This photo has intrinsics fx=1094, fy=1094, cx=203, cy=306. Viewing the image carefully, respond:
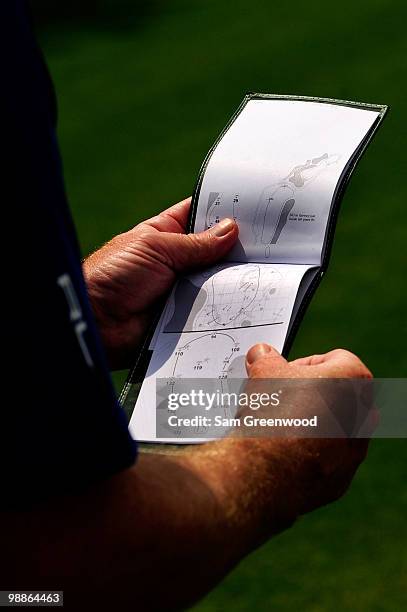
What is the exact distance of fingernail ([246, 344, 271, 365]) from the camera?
57.4 inches

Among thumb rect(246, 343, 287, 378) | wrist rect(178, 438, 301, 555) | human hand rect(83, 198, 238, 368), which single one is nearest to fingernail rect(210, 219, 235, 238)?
human hand rect(83, 198, 238, 368)

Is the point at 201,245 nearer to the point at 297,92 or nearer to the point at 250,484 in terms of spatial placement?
the point at 250,484

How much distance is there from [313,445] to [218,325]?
0.41m

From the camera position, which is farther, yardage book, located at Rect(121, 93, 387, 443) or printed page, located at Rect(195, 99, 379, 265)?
printed page, located at Rect(195, 99, 379, 265)

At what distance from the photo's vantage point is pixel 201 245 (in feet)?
5.87

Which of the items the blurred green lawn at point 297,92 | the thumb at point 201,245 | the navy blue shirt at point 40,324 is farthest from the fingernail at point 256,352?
the blurred green lawn at point 297,92

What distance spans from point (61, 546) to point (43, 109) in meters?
0.39

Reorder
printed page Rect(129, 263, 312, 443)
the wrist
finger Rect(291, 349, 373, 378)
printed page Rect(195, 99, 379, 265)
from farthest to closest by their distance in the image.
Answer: printed page Rect(195, 99, 379, 265) → printed page Rect(129, 263, 312, 443) → finger Rect(291, 349, 373, 378) → the wrist

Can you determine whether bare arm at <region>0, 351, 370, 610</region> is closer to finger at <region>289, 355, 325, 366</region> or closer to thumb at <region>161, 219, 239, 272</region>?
finger at <region>289, 355, 325, 366</region>

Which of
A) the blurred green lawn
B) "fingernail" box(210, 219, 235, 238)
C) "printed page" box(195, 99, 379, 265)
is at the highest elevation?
"printed page" box(195, 99, 379, 265)

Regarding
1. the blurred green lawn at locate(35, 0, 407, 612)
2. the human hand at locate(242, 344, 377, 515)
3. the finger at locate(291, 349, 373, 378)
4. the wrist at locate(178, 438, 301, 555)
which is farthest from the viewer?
the blurred green lawn at locate(35, 0, 407, 612)

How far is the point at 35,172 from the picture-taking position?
0.91 metres

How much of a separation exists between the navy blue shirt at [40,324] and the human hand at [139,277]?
2.69 ft

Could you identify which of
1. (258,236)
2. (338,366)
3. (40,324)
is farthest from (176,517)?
(258,236)
